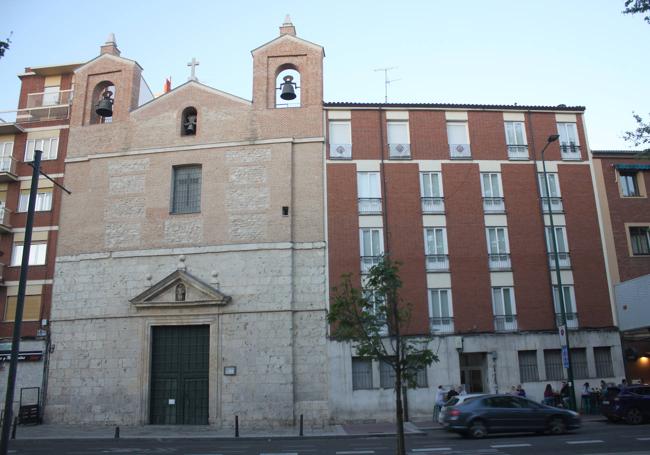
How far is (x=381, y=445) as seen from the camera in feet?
58.2

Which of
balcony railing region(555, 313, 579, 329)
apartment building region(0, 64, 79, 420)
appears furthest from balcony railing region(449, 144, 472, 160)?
apartment building region(0, 64, 79, 420)

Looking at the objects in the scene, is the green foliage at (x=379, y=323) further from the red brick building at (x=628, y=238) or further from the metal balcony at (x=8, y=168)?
the metal balcony at (x=8, y=168)

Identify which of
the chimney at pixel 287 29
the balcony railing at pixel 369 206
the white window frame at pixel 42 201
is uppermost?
the chimney at pixel 287 29

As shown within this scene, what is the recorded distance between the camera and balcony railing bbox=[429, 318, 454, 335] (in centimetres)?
2612

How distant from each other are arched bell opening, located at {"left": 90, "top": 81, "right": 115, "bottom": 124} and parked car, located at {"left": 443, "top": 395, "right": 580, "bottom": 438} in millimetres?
23092

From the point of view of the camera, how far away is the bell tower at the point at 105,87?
100ft

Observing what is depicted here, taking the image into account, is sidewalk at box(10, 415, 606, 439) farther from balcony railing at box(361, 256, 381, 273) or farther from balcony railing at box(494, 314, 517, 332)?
balcony railing at box(361, 256, 381, 273)

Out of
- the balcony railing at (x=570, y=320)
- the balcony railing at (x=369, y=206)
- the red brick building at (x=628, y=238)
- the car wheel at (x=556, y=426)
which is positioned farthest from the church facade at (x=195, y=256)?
the red brick building at (x=628, y=238)

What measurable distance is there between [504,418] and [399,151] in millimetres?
14345

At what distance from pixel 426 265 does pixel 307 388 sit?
808cm

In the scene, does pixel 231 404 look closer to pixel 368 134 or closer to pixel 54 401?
pixel 54 401

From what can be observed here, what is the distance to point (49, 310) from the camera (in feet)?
92.1

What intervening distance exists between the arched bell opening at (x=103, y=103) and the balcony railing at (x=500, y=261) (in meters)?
21.4

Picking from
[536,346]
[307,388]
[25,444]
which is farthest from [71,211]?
[536,346]
